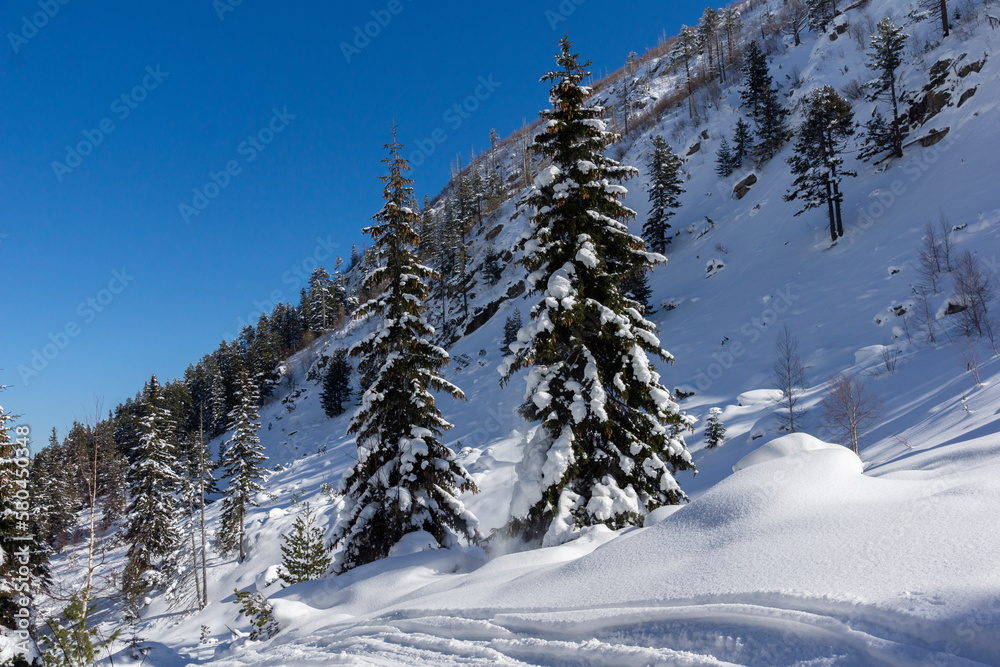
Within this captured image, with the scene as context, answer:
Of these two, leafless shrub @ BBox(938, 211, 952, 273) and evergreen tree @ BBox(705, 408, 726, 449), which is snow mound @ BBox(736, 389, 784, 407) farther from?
leafless shrub @ BBox(938, 211, 952, 273)

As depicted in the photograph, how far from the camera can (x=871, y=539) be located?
3.45 m

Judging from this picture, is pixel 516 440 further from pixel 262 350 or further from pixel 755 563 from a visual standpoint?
pixel 262 350

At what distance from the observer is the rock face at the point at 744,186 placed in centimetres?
4325

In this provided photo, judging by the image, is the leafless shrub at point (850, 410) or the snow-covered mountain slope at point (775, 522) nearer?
the snow-covered mountain slope at point (775, 522)

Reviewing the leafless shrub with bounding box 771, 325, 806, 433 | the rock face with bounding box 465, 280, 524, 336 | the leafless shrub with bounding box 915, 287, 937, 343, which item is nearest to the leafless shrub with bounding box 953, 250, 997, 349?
the leafless shrub with bounding box 915, 287, 937, 343

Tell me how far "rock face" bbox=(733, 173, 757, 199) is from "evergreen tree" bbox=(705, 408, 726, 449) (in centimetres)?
3216

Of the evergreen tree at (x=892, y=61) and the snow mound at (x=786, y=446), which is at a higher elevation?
the evergreen tree at (x=892, y=61)

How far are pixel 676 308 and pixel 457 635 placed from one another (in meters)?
34.2

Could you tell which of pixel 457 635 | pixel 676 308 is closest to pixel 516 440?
pixel 676 308

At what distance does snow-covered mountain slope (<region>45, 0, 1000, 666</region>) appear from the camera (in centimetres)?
295

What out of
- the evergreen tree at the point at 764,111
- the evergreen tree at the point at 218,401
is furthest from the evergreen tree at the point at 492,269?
the evergreen tree at the point at 218,401

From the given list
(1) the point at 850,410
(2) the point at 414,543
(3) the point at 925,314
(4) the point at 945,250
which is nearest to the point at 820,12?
(4) the point at 945,250

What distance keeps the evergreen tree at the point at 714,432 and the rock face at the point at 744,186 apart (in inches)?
1266

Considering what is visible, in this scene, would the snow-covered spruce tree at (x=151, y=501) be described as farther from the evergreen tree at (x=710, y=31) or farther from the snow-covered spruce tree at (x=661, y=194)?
the evergreen tree at (x=710, y=31)
